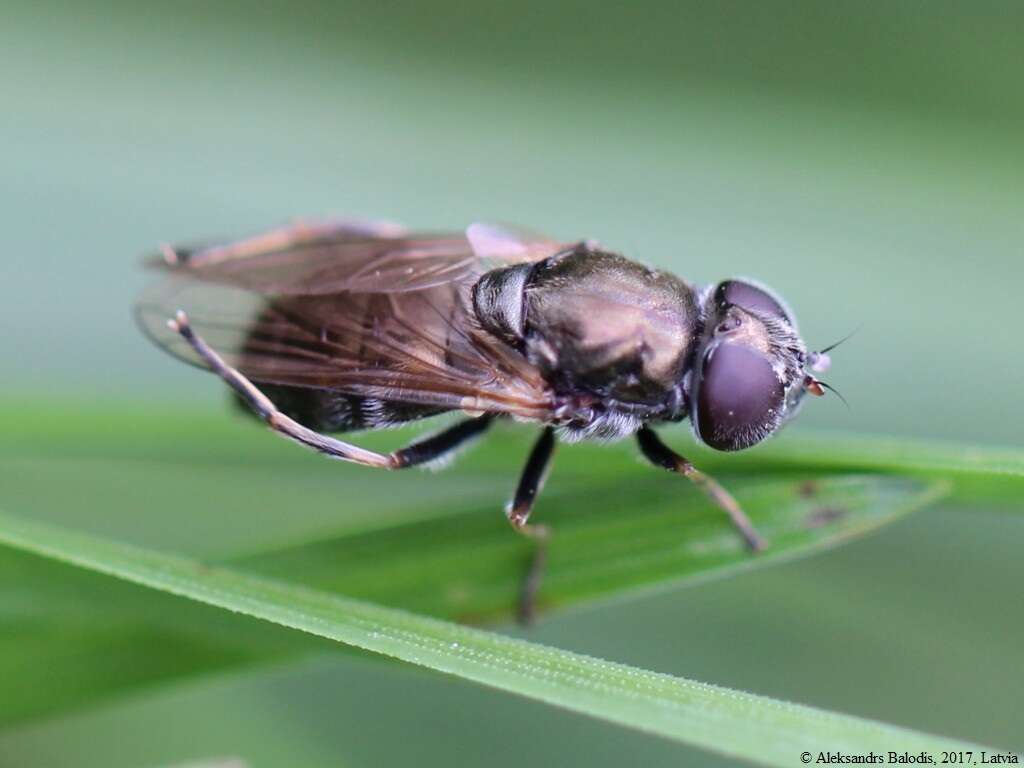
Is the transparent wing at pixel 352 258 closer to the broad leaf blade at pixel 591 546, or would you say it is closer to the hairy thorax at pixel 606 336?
the hairy thorax at pixel 606 336

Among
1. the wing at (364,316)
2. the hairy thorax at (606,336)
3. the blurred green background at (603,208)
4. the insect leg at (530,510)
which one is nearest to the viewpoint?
the insect leg at (530,510)

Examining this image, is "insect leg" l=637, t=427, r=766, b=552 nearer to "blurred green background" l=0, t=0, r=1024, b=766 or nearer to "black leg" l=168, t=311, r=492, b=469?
"blurred green background" l=0, t=0, r=1024, b=766

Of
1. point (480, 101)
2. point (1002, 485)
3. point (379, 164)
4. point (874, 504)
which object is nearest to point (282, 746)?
point (874, 504)

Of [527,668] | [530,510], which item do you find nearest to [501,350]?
[530,510]

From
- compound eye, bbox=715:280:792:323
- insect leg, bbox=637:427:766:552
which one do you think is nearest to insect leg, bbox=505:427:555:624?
insect leg, bbox=637:427:766:552

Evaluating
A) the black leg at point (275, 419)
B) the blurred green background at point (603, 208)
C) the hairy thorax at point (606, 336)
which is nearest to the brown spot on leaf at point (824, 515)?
the hairy thorax at point (606, 336)

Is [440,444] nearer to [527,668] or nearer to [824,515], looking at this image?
[824,515]

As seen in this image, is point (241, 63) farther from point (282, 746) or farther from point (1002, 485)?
point (1002, 485)
